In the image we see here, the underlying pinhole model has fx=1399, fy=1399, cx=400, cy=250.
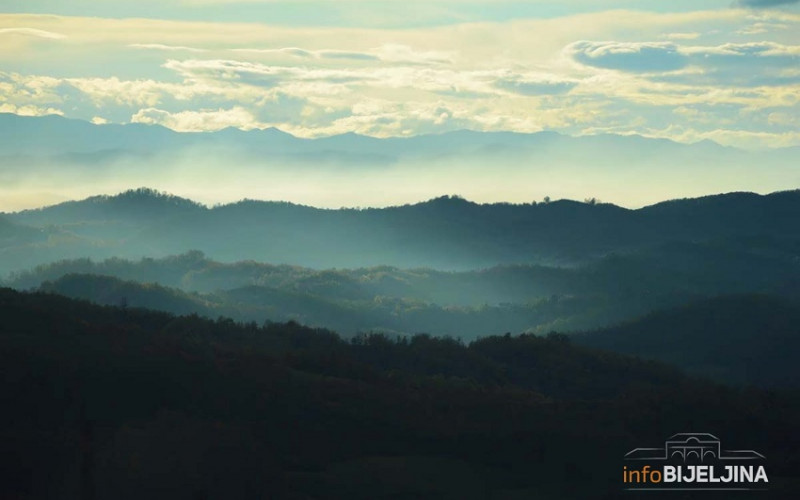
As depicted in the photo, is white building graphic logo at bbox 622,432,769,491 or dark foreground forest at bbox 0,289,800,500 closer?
white building graphic logo at bbox 622,432,769,491

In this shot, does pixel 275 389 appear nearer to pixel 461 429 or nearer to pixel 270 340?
pixel 461 429

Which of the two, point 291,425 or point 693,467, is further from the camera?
point 291,425

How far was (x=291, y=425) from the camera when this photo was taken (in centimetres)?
10375

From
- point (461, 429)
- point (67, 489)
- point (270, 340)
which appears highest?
point (270, 340)

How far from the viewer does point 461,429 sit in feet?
351

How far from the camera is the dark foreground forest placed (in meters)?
84.1

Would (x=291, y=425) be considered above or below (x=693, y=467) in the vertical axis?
above

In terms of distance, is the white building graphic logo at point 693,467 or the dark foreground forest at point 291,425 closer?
the white building graphic logo at point 693,467

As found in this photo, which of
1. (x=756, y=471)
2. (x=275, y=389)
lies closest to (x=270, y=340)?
(x=275, y=389)

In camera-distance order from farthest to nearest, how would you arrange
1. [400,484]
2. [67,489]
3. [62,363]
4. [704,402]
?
[704,402], [62,363], [400,484], [67,489]

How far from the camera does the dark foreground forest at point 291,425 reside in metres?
84.1

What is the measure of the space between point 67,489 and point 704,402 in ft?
214

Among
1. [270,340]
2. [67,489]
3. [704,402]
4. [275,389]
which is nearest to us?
[67,489]

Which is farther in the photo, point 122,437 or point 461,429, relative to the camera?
point 461,429
